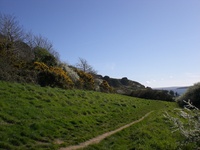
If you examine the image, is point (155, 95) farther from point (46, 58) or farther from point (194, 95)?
point (46, 58)

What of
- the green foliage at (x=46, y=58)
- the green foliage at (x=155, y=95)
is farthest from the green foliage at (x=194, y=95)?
the green foliage at (x=155, y=95)

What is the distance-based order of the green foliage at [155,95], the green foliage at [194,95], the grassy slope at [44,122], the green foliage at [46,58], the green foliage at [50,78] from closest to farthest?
the grassy slope at [44,122]
the green foliage at [50,78]
the green foliage at [194,95]
the green foliage at [46,58]
the green foliage at [155,95]

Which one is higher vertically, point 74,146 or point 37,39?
point 37,39

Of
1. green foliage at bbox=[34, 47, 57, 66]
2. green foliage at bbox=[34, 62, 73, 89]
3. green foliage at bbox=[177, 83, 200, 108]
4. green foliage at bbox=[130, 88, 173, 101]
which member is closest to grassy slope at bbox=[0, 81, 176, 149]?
green foliage at bbox=[34, 62, 73, 89]

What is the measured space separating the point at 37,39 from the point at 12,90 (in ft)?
122

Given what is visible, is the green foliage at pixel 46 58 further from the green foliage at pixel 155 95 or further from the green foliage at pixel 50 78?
the green foliage at pixel 155 95

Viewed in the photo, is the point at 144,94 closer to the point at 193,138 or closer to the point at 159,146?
the point at 159,146

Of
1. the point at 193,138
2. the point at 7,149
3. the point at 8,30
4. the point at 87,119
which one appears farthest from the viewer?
the point at 8,30

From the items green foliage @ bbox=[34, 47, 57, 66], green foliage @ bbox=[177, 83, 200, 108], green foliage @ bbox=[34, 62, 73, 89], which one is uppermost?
green foliage @ bbox=[34, 47, 57, 66]

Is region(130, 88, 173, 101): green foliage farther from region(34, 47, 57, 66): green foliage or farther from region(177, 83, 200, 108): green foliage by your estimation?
region(34, 47, 57, 66): green foliage

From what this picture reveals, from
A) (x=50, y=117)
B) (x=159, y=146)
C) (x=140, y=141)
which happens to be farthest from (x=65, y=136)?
(x=159, y=146)

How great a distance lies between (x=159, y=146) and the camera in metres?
10.5

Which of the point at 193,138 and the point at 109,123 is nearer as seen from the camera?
the point at 193,138

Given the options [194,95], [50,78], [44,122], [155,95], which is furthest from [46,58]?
[155,95]
